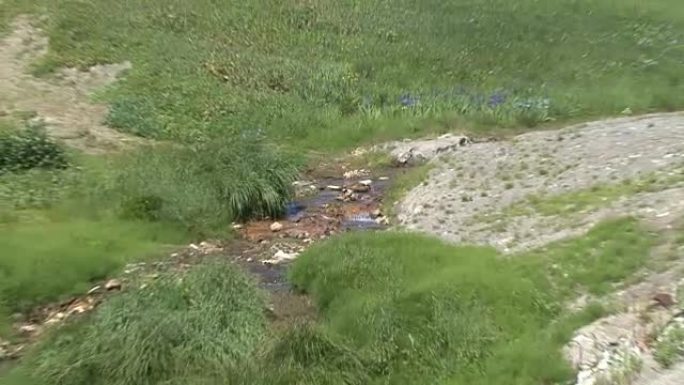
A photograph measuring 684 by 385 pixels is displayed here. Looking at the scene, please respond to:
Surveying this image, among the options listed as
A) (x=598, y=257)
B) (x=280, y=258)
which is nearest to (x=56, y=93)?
(x=280, y=258)

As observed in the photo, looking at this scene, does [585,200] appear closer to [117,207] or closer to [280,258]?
[280,258]

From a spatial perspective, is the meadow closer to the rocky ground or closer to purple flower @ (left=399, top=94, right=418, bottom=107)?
purple flower @ (left=399, top=94, right=418, bottom=107)

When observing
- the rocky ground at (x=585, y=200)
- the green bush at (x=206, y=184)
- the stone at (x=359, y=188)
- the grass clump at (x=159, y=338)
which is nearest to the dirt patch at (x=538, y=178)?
the rocky ground at (x=585, y=200)

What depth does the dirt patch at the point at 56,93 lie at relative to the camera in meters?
24.4

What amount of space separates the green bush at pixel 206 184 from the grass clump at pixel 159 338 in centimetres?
480

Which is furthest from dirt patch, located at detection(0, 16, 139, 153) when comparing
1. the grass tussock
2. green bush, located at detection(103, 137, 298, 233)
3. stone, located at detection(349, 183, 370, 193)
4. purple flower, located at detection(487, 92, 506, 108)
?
purple flower, located at detection(487, 92, 506, 108)

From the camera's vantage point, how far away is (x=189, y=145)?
83.1 feet

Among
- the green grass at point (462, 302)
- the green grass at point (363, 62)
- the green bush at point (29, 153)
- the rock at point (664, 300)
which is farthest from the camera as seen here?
the green grass at point (363, 62)


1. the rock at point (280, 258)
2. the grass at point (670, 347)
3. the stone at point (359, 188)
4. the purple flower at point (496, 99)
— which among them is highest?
the purple flower at point (496, 99)

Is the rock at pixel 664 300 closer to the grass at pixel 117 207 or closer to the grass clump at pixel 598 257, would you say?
the grass clump at pixel 598 257

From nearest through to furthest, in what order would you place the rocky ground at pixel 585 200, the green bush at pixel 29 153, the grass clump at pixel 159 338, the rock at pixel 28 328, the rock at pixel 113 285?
the rocky ground at pixel 585 200 < the grass clump at pixel 159 338 < the rock at pixel 28 328 < the rock at pixel 113 285 < the green bush at pixel 29 153

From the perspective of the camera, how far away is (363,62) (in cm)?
3344

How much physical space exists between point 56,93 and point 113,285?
14.8m

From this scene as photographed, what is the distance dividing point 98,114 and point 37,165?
256 inches
